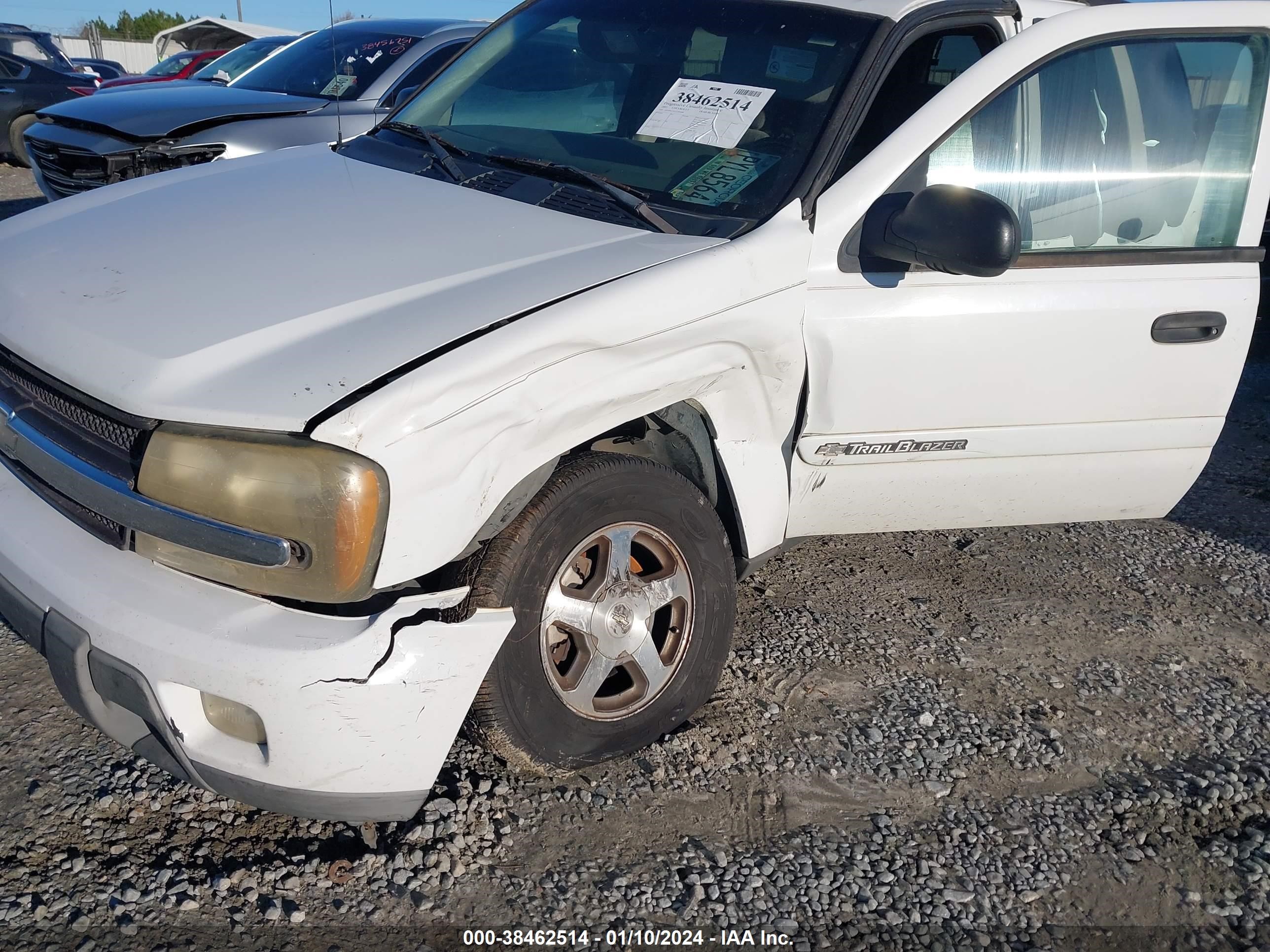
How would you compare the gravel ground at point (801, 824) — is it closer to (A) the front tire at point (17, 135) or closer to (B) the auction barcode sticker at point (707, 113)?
(B) the auction barcode sticker at point (707, 113)

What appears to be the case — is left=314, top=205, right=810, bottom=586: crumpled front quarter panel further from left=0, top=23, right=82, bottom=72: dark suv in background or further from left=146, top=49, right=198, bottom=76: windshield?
left=146, top=49, right=198, bottom=76: windshield

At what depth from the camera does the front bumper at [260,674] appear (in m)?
1.90

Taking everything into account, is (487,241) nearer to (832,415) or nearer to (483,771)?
(832,415)

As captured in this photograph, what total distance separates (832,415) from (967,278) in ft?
1.67

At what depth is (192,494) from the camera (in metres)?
1.92

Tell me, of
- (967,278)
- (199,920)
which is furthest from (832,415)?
(199,920)

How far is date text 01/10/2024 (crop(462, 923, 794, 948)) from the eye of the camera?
2.07 m

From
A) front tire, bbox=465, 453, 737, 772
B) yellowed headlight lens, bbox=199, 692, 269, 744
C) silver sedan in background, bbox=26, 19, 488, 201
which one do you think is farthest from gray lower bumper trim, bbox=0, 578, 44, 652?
silver sedan in background, bbox=26, 19, 488, 201

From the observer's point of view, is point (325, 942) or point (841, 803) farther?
point (841, 803)

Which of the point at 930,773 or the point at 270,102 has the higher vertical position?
the point at 270,102

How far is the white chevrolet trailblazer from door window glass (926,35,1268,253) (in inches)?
0.4

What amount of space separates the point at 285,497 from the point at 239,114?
16.5 feet

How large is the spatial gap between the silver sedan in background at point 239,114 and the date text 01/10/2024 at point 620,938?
4187mm

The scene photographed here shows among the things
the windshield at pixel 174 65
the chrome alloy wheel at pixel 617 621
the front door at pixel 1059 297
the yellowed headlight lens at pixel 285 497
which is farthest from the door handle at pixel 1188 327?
the windshield at pixel 174 65
